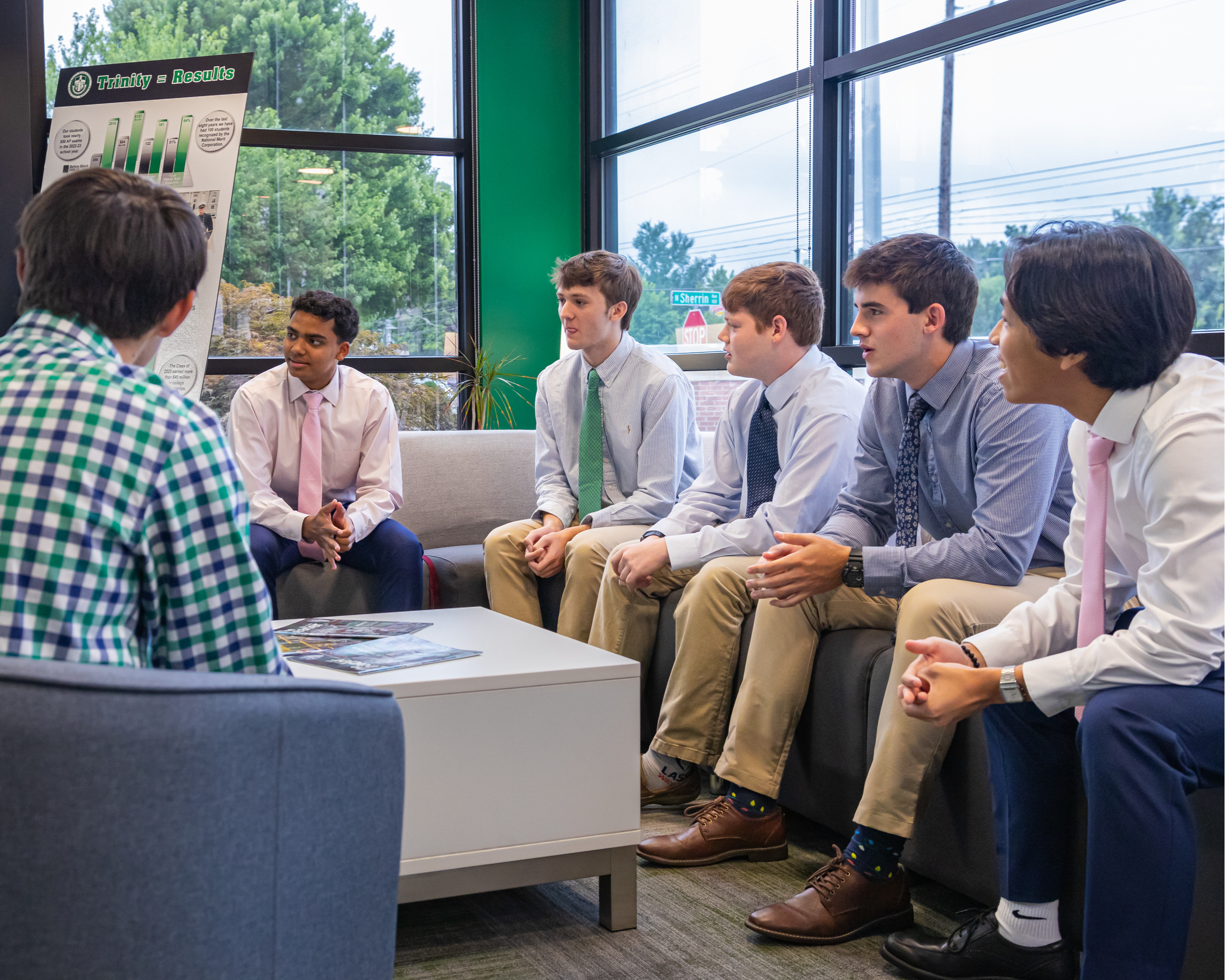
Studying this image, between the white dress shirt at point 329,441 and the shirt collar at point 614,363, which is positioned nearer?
the shirt collar at point 614,363

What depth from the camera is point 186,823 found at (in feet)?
2.98

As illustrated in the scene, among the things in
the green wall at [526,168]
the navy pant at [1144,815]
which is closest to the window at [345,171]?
the green wall at [526,168]

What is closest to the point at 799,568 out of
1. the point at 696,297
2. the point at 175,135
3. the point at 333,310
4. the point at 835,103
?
the point at 333,310

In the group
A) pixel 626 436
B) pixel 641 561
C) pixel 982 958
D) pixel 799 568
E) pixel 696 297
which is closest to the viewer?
pixel 982 958

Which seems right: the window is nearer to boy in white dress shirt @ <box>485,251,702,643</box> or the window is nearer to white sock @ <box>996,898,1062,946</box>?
boy in white dress shirt @ <box>485,251,702,643</box>

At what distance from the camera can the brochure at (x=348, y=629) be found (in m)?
2.29

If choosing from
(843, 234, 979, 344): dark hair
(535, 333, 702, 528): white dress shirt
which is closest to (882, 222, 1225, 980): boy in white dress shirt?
(843, 234, 979, 344): dark hair

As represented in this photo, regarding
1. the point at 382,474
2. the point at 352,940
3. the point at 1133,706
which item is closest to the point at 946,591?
the point at 1133,706

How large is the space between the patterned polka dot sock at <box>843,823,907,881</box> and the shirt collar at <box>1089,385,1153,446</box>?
31.8 inches

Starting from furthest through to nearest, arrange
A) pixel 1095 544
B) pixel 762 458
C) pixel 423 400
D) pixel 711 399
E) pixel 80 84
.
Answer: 1. pixel 423 400
2. pixel 711 399
3. pixel 80 84
4. pixel 762 458
5. pixel 1095 544

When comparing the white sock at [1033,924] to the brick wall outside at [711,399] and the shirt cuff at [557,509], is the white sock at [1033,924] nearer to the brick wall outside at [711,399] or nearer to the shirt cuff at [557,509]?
the shirt cuff at [557,509]

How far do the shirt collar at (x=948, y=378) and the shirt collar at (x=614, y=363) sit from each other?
1295 millimetres

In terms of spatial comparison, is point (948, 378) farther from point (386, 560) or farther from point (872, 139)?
point (872, 139)

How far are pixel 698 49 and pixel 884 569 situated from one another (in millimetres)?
3555
